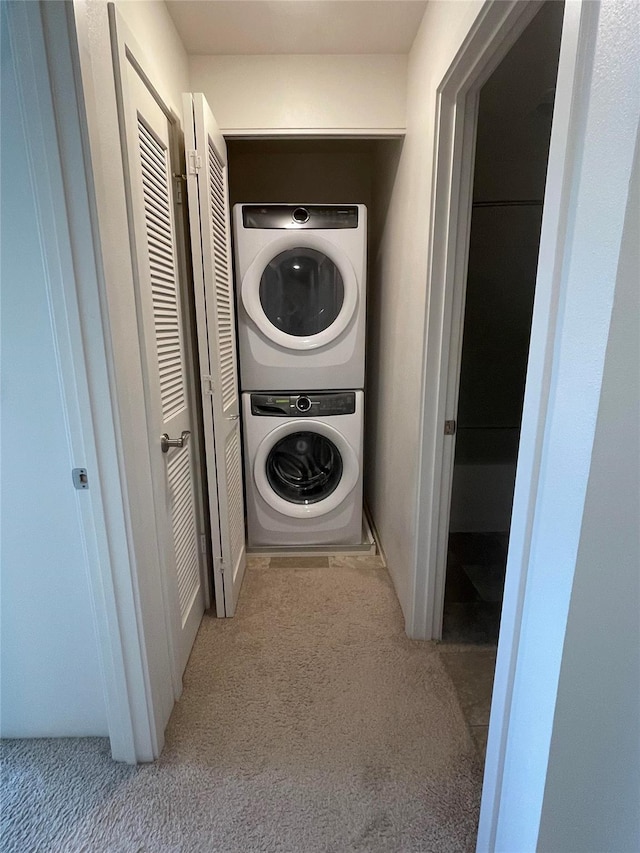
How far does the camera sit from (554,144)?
0.67 metres

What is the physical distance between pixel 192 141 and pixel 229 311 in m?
0.64

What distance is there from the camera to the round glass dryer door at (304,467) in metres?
2.32

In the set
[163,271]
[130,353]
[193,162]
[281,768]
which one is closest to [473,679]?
[281,768]

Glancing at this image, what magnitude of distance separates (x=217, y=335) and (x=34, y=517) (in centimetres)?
84

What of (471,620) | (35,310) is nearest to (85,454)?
(35,310)

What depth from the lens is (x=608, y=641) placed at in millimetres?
656

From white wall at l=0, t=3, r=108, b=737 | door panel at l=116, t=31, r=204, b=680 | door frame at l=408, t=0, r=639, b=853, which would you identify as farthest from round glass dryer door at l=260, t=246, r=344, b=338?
white wall at l=0, t=3, r=108, b=737

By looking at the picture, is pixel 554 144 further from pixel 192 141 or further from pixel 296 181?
pixel 296 181

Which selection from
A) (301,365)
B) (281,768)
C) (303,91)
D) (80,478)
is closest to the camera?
(80,478)

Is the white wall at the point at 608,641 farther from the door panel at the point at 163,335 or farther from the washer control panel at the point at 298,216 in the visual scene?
the washer control panel at the point at 298,216

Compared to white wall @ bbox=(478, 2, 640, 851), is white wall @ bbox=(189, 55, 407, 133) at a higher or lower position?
higher

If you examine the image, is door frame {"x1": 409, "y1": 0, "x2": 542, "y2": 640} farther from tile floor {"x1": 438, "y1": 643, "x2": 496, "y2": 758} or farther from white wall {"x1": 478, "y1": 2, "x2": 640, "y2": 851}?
white wall {"x1": 478, "y1": 2, "x2": 640, "y2": 851}

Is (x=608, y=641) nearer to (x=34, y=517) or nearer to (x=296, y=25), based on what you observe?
(x=34, y=517)

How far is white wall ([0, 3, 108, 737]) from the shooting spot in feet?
3.10
